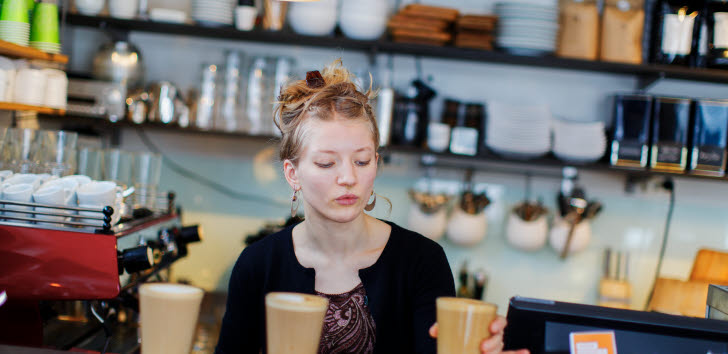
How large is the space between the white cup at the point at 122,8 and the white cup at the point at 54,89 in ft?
1.63

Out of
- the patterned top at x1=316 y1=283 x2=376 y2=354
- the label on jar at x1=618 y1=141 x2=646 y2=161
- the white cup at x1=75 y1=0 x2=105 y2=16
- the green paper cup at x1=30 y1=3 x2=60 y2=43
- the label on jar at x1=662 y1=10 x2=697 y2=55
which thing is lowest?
the patterned top at x1=316 y1=283 x2=376 y2=354

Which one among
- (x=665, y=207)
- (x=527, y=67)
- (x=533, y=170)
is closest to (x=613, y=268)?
(x=665, y=207)

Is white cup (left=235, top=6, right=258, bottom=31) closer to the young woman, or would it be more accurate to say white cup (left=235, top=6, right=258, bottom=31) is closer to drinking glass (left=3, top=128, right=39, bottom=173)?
drinking glass (left=3, top=128, right=39, bottom=173)

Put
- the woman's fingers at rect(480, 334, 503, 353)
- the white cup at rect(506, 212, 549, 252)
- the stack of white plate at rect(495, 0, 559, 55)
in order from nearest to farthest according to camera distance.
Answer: the woman's fingers at rect(480, 334, 503, 353) < the stack of white plate at rect(495, 0, 559, 55) < the white cup at rect(506, 212, 549, 252)

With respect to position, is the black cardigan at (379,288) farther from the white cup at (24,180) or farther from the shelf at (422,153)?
the shelf at (422,153)

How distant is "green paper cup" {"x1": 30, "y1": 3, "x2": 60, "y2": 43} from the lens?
196cm

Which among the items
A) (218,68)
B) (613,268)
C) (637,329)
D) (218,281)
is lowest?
(218,281)

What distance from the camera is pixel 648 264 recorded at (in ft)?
9.05

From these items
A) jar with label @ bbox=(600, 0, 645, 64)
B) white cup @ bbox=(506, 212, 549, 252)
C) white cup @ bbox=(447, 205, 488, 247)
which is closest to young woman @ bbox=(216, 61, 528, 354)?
white cup @ bbox=(447, 205, 488, 247)

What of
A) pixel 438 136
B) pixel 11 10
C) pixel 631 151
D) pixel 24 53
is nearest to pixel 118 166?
pixel 24 53

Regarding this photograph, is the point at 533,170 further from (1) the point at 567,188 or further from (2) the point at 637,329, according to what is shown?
(2) the point at 637,329

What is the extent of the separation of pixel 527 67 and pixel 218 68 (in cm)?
130

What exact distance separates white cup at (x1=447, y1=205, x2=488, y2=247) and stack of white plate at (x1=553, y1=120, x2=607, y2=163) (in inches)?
16.8

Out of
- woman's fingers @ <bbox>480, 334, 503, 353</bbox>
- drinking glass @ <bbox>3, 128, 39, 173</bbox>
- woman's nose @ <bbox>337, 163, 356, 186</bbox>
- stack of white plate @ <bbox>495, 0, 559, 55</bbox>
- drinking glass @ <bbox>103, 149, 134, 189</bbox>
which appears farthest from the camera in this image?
stack of white plate @ <bbox>495, 0, 559, 55</bbox>
